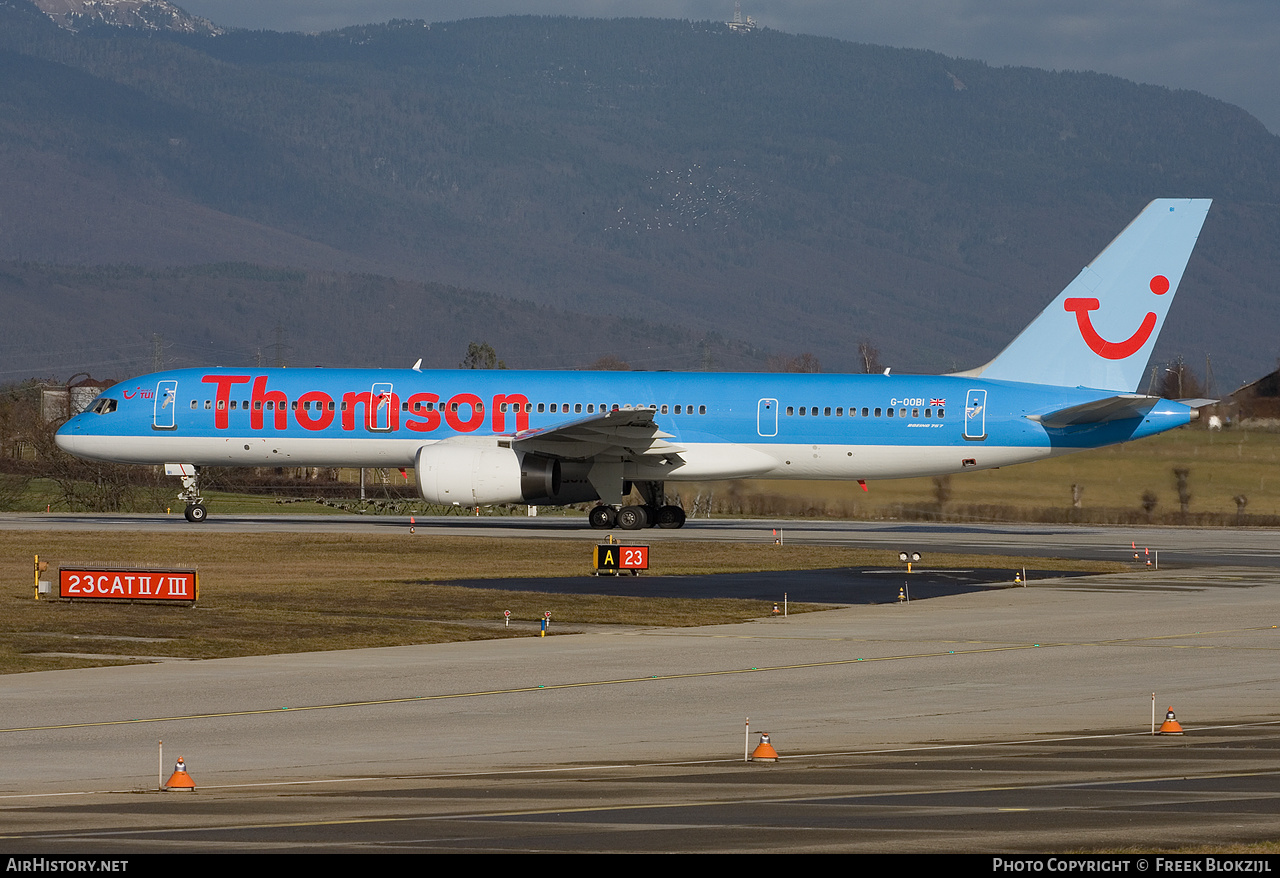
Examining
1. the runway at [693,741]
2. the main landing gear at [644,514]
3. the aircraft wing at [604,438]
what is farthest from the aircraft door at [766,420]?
the runway at [693,741]

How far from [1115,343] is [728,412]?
10878 mm

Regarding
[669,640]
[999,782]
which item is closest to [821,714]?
[999,782]

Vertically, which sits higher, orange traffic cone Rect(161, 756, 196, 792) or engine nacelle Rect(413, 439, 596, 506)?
engine nacelle Rect(413, 439, 596, 506)

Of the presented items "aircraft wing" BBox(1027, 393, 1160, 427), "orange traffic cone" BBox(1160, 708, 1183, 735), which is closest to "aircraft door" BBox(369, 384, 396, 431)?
"aircraft wing" BBox(1027, 393, 1160, 427)

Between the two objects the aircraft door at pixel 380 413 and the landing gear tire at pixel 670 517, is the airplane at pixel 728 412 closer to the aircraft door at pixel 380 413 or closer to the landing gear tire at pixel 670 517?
the aircraft door at pixel 380 413

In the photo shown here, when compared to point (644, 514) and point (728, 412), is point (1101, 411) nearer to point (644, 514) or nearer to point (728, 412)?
point (728, 412)

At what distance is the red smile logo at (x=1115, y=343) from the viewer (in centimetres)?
4906

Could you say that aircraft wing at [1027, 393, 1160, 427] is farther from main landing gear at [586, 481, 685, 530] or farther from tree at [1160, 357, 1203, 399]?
tree at [1160, 357, 1203, 399]

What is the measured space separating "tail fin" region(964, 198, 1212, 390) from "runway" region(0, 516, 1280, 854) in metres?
20.1

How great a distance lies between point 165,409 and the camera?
49844 millimetres

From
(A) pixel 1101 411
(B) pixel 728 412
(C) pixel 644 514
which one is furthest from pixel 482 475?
(A) pixel 1101 411

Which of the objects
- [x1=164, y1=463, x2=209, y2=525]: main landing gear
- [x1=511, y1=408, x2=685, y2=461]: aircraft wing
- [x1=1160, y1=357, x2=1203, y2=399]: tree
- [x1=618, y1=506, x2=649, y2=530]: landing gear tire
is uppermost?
[x1=1160, y1=357, x2=1203, y2=399]: tree

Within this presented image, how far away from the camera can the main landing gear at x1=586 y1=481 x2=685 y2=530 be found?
1969 inches
